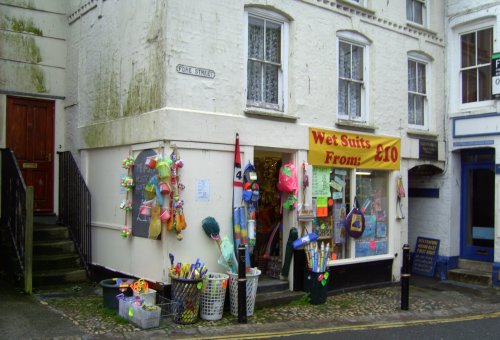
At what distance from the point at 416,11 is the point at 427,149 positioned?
3392 mm

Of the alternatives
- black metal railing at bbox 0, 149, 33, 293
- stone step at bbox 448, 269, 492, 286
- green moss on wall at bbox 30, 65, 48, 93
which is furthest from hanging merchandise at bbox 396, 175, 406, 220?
green moss on wall at bbox 30, 65, 48, 93

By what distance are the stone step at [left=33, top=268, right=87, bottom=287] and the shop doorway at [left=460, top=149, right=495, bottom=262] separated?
904 cm

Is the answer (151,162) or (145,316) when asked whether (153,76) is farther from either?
(145,316)

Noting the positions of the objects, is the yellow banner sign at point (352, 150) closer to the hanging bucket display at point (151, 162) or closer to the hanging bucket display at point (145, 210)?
the hanging bucket display at point (151, 162)

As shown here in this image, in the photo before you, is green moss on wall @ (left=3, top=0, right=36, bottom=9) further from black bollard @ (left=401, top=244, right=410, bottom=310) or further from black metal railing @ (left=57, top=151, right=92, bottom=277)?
black bollard @ (left=401, top=244, right=410, bottom=310)

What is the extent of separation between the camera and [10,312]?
7.59m

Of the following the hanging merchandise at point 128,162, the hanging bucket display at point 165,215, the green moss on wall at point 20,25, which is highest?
the green moss on wall at point 20,25

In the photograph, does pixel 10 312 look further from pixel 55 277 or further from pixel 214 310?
pixel 214 310

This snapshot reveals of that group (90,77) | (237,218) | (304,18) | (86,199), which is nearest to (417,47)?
(304,18)

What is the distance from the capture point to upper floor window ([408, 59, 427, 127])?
12453mm

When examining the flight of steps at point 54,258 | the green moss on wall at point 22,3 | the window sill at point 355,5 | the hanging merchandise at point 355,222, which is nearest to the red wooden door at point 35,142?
the flight of steps at point 54,258

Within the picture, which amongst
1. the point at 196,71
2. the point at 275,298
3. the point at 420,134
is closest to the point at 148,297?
the point at 275,298

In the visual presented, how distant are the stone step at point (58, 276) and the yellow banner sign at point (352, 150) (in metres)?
4.81

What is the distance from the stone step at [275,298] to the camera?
8.79 m
